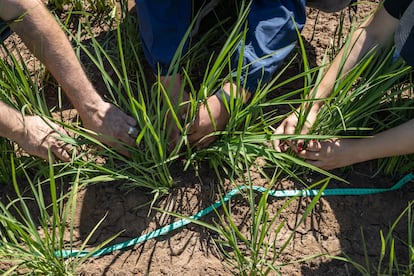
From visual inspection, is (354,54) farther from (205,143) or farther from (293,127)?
(205,143)

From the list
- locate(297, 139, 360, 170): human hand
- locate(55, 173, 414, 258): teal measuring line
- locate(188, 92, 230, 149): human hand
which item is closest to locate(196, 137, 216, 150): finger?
locate(188, 92, 230, 149): human hand

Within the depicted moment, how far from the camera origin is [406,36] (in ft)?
4.95

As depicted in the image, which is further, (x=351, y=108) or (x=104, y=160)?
(x=104, y=160)

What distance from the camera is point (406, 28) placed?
59.4 inches

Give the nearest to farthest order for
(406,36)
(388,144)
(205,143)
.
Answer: (406,36), (388,144), (205,143)

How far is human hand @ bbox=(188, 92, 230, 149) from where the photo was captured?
5.44 ft

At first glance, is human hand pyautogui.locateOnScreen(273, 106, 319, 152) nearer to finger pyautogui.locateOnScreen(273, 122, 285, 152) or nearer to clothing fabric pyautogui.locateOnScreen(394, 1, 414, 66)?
finger pyautogui.locateOnScreen(273, 122, 285, 152)

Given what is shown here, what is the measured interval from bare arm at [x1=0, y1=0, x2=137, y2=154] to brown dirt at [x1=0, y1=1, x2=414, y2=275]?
0.67 feet

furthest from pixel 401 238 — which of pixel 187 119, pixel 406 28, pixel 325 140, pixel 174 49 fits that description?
pixel 174 49

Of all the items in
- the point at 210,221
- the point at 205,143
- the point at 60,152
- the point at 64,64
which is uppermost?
the point at 64,64

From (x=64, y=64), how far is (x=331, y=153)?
2.86ft

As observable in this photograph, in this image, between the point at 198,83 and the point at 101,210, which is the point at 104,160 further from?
the point at 198,83

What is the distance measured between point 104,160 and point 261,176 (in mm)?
519

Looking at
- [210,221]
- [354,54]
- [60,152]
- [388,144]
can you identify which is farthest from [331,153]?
[60,152]
